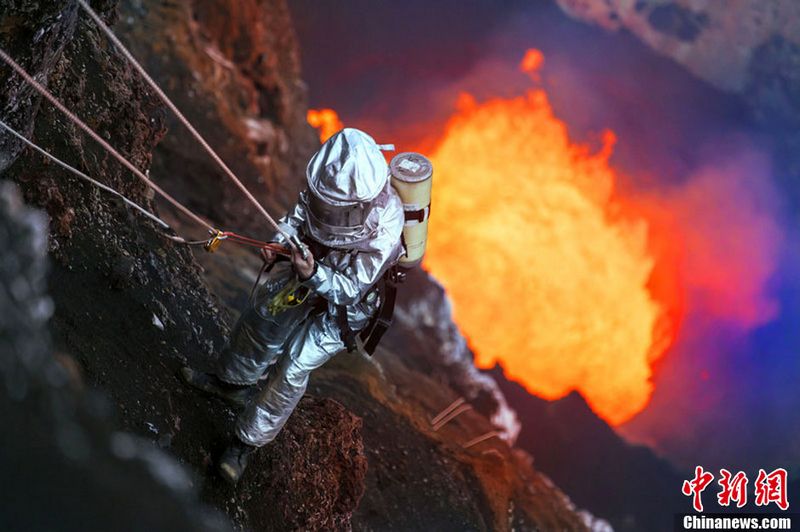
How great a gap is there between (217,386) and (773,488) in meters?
16.0

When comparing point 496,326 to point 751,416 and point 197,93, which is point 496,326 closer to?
point 751,416

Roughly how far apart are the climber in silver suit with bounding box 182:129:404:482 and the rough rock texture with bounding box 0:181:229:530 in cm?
162

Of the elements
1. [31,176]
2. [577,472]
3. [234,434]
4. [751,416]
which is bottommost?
[751,416]

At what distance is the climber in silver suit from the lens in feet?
12.0

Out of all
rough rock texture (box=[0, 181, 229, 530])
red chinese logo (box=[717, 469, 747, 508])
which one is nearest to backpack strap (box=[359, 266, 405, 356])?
rough rock texture (box=[0, 181, 229, 530])

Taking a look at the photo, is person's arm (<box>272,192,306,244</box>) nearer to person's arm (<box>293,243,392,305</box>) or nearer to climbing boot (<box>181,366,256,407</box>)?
person's arm (<box>293,243,392,305</box>)

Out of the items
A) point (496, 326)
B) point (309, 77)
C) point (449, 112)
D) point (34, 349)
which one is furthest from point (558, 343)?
point (34, 349)

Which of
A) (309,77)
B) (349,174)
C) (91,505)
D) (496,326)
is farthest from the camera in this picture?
(309,77)

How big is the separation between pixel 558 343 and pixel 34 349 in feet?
50.4

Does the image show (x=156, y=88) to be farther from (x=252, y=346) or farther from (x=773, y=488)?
(x=773, y=488)

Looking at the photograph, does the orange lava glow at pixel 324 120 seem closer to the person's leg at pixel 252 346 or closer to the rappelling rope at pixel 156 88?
the person's leg at pixel 252 346

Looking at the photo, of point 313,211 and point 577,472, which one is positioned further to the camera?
point 577,472

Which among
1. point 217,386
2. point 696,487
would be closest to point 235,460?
point 217,386

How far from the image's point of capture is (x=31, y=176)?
387cm
